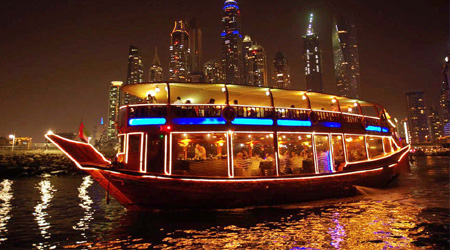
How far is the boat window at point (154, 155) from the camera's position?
8125 millimetres

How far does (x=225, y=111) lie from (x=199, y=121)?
3.06 feet

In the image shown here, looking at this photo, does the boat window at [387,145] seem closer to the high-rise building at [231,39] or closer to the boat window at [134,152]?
the boat window at [134,152]

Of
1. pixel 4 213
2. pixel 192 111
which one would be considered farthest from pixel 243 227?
pixel 4 213

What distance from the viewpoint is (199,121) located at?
27.4ft

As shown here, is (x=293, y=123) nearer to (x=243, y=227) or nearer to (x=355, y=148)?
(x=243, y=227)

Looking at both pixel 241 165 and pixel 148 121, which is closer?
pixel 148 121

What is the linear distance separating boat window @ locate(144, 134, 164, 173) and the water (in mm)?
1469

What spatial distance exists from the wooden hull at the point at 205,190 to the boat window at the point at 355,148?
13.4 ft

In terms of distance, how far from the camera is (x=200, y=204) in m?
7.90

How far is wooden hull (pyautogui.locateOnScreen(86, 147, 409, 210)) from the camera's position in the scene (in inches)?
294

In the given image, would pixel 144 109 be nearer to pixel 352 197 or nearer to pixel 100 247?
pixel 100 247

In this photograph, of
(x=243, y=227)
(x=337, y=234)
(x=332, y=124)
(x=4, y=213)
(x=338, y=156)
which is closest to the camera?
(x=337, y=234)

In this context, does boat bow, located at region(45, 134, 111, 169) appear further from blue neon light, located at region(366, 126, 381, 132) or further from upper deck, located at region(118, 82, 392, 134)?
blue neon light, located at region(366, 126, 381, 132)

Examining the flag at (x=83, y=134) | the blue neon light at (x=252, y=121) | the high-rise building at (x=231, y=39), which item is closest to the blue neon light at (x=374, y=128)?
the blue neon light at (x=252, y=121)
